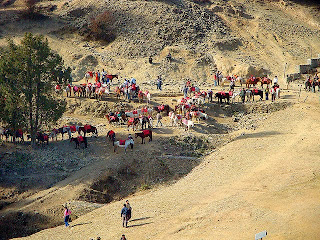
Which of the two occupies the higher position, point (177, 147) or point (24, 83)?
point (24, 83)

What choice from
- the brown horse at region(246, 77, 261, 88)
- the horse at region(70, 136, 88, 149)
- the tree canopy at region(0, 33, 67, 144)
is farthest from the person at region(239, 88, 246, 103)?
the tree canopy at region(0, 33, 67, 144)

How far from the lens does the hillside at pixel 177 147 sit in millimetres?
25500

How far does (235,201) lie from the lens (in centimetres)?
2614

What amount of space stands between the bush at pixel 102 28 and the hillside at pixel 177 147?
491mm

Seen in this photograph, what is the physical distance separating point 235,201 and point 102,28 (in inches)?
1270

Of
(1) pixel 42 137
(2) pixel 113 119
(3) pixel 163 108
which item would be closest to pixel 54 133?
(1) pixel 42 137

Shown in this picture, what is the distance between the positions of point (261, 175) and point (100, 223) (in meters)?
8.96

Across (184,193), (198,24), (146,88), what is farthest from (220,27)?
(184,193)

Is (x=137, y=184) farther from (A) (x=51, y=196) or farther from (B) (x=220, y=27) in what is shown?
(B) (x=220, y=27)

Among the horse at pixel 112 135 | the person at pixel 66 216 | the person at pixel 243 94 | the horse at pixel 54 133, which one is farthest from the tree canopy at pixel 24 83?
the person at pixel 243 94

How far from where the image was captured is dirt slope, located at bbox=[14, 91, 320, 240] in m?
23.6

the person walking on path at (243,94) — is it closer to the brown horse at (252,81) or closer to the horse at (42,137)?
the brown horse at (252,81)

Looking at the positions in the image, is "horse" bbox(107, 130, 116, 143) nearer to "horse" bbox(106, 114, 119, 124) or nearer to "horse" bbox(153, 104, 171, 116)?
"horse" bbox(106, 114, 119, 124)

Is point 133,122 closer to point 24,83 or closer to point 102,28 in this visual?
point 24,83
